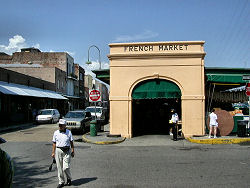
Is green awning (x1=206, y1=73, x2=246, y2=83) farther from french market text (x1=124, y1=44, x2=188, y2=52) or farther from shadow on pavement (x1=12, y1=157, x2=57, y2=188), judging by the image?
shadow on pavement (x1=12, y1=157, x2=57, y2=188)

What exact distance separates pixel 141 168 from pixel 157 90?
8.61 metres

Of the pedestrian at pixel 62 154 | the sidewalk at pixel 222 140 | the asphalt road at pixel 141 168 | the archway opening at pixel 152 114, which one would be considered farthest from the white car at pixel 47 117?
the pedestrian at pixel 62 154

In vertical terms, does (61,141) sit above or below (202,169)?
above

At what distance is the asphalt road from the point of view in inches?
278

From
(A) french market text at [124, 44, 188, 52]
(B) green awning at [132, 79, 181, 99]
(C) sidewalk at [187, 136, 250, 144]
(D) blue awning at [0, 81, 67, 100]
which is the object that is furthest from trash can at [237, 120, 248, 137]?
(D) blue awning at [0, 81, 67, 100]

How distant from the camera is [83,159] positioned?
10336mm

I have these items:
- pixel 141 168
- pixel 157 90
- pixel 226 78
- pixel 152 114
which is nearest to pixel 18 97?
pixel 152 114

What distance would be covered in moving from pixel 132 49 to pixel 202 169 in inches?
399

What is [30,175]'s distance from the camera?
7.95 metres

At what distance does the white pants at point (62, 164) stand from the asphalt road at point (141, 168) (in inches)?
15.7

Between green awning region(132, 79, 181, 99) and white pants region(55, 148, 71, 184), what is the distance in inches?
408

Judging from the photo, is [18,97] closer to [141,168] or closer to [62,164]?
[141,168]

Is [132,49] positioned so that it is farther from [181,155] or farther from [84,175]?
[84,175]

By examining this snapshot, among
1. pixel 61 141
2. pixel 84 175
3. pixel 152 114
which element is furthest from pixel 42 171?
pixel 152 114
